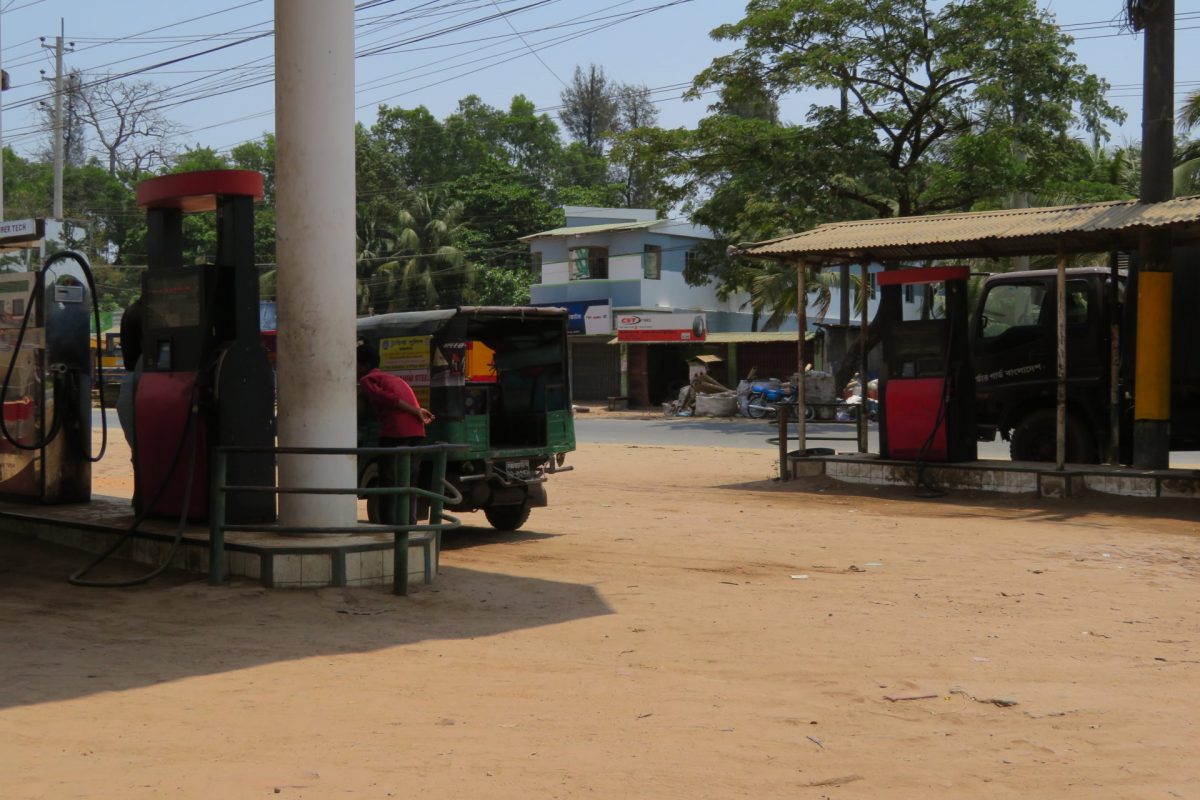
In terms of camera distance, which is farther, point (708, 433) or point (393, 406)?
point (708, 433)

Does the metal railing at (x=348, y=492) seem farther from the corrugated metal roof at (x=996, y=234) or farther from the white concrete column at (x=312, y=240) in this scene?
the corrugated metal roof at (x=996, y=234)

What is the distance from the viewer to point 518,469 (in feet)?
36.1

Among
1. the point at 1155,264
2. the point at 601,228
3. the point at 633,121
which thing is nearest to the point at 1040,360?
the point at 1155,264

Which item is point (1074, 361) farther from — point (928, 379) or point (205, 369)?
point (205, 369)

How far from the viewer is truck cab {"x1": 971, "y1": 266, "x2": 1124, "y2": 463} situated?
1468 centimetres

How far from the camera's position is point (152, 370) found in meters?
9.09

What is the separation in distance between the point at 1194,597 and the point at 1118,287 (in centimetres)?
704

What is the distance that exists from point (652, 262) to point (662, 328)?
5027 mm

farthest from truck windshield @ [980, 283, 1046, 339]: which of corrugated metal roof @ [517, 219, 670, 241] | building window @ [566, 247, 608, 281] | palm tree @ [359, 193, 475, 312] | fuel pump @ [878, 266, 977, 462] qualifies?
palm tree @ [359, 193, 475, 312]

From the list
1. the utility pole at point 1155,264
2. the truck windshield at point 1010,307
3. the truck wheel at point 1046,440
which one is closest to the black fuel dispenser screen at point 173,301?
the utility pole at point 1155,264

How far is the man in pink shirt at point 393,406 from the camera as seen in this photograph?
980 cm

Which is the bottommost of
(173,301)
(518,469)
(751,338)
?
(518,469)

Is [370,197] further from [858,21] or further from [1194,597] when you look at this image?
[1194,597]

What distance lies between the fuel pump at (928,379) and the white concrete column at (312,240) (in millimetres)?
7595
